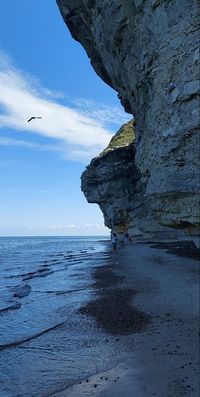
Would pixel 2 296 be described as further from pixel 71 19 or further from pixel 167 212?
pixel 71 19

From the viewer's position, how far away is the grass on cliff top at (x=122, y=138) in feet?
175

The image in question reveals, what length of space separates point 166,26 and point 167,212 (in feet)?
25.2

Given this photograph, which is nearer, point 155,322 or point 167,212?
point 155,322

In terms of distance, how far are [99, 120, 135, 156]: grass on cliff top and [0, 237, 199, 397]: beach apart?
36321 mm

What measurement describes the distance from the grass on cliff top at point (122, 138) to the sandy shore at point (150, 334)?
34.6m

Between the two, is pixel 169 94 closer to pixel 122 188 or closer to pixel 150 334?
pixel 150 334

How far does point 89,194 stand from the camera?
59.0m

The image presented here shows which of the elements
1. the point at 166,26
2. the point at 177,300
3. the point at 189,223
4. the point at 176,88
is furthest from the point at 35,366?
the point at 166,26

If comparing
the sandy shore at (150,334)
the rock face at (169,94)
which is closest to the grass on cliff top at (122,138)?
the rock face at (169,94)

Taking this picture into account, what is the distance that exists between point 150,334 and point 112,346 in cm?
123

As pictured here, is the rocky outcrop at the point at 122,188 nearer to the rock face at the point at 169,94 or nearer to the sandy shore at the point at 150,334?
the sandy shore at the point at 150,334

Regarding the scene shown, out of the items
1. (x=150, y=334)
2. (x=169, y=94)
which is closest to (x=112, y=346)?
(x=150, y=334)

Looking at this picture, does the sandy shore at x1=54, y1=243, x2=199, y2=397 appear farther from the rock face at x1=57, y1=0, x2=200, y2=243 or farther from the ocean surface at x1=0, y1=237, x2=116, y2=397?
the rock face at x1=57, y1=0, x2=200, y2=243

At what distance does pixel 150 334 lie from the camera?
10.9 m
